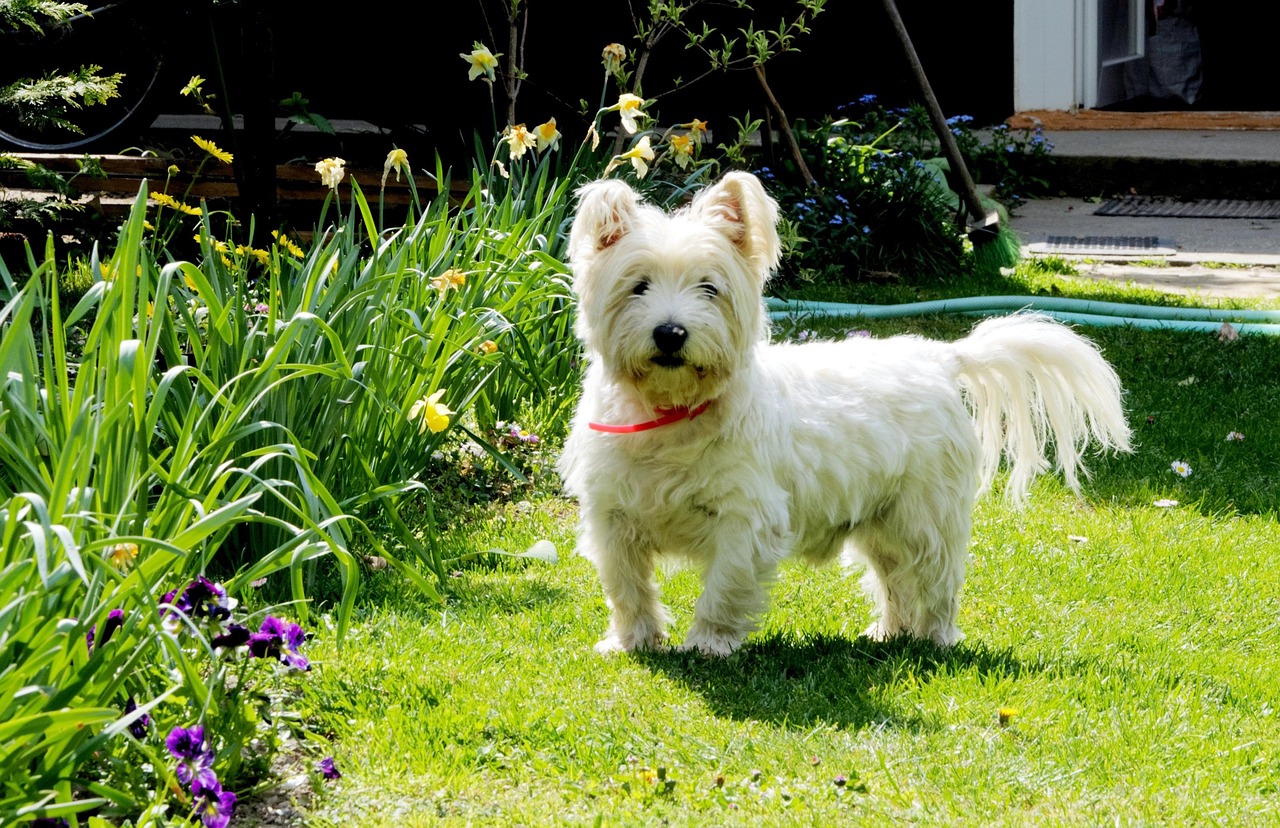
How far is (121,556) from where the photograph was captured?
2.52m

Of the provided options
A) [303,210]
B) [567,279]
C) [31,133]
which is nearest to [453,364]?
[567,279]

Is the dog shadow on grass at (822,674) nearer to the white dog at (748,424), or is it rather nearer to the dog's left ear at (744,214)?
the white dog at (748,424)

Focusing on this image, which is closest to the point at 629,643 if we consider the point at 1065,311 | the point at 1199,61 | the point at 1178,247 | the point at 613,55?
the point at 613,55

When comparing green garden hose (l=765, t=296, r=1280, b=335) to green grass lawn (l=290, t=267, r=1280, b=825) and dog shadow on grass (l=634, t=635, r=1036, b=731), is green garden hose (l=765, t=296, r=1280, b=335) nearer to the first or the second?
green grass lawn (l=290, t=267, r=1280, b=825)

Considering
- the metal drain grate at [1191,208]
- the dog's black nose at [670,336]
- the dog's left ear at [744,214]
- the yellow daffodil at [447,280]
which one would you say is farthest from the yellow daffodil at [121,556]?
the metal drain grate at [1191,208]

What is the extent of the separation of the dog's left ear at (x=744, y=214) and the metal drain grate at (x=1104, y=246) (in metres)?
5.67

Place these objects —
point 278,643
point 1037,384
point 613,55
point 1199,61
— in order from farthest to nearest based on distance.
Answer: point 1199,61 → point 613,55 → point 1037,384 → point 278,643

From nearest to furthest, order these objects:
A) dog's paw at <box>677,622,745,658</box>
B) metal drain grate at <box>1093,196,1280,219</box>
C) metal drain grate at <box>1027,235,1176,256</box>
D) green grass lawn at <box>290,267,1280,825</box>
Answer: green grass lawn at <box>290,267,1280,825</box> < dog's paw at <box>677,622,745,658</box> < metal drain grate at <box>1027,235,1176,256</box> < metal drain grate at <box>1093,196,1280,219</box>

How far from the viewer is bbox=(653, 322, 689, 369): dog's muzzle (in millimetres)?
3443

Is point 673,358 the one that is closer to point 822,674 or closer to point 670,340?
point 670,340

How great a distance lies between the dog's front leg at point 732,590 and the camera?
143 inches

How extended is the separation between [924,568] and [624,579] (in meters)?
0.86

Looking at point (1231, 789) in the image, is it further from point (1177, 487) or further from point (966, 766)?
point (1177, 487)

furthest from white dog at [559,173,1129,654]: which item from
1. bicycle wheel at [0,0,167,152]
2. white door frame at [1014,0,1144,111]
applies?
white door frame at [1014,0,1144,111]
